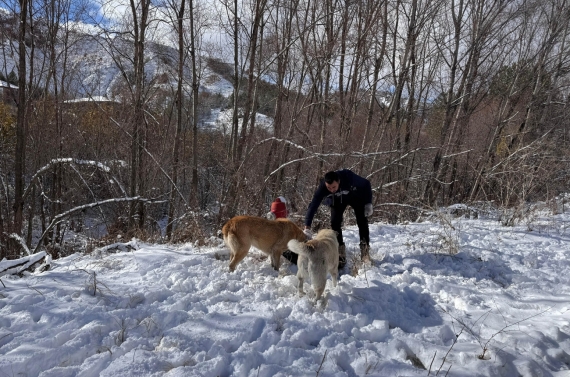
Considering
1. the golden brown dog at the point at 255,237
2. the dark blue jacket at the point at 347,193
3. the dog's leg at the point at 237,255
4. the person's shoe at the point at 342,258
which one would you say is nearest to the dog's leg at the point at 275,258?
the golden brown dog at the point at 255,237

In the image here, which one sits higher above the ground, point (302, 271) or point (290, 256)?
point (302, 271)

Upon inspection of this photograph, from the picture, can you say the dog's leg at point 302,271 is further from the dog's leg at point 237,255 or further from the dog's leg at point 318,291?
the dog's leg at point 237,255

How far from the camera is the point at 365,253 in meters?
5.32

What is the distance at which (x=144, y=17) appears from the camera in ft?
32.5

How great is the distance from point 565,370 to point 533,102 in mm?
15436

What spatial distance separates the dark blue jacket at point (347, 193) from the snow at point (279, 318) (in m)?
0.95

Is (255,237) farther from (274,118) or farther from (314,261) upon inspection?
(274,118)

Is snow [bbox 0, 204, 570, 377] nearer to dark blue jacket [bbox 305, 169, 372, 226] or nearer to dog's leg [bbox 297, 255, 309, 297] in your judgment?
dog's leg [bbox 297, 255, 309, 297]

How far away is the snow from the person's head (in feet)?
4.23

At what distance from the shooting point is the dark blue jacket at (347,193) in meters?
5.43

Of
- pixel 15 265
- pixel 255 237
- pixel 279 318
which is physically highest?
pixel 255 237

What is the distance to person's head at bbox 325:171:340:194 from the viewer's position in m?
5.06

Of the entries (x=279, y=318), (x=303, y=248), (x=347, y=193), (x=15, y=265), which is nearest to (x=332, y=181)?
(x=347, y=193)

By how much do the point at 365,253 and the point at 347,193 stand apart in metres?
1.00
